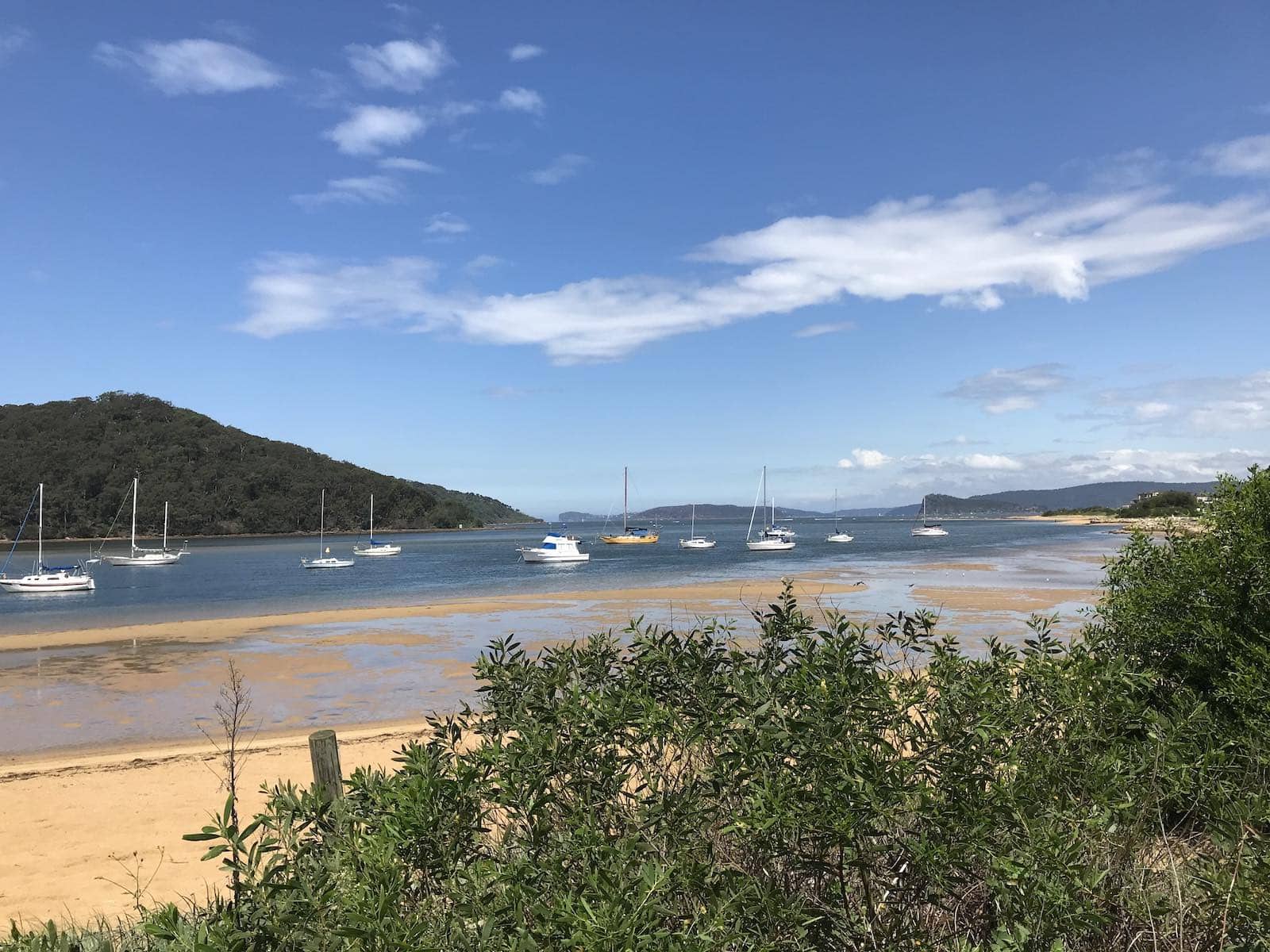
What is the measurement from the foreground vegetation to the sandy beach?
56.7 inches

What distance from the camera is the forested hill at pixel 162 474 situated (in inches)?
4692

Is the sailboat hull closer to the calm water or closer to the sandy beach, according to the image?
the calm water

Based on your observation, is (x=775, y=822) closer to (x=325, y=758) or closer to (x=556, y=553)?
(x=325, y=758)

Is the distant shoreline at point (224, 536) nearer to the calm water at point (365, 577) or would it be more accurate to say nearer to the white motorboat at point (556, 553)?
the calm water at point (365, 577)

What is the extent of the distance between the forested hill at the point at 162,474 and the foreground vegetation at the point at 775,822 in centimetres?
13920

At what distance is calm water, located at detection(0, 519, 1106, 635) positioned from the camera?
3738 centimetres

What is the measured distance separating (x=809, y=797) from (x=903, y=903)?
79 centimetres

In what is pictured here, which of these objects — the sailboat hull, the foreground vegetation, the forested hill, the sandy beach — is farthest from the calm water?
the foreground vegetation

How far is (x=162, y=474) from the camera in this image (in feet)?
439

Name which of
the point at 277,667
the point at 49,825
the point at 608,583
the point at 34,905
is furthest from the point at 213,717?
the point at 608,583

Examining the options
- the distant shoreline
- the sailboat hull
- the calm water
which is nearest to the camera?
the calm water

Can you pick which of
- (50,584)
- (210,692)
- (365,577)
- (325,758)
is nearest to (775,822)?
(325,758)

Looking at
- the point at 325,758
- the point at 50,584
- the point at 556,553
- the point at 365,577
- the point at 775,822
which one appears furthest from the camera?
the point at 556,553

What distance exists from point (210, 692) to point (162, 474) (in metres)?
136
